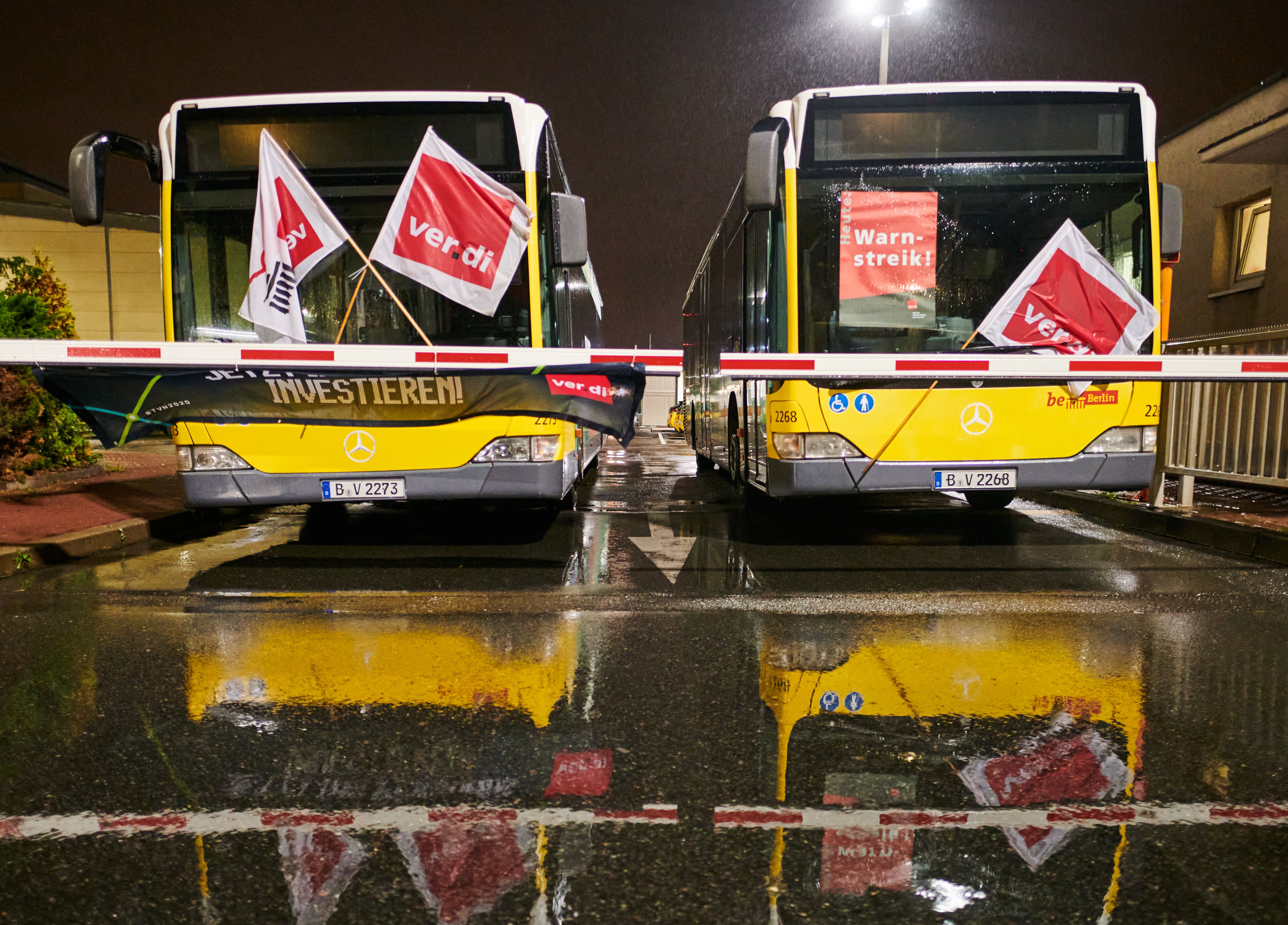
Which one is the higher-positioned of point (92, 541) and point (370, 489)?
point (370, 489)

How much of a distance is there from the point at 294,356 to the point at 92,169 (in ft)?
7.36

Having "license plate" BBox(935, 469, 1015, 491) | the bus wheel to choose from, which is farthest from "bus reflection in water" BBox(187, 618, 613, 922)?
the bus wheel

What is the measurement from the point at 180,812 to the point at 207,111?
5692 mm

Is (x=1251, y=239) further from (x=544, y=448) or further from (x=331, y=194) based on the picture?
(x=331, y=194)

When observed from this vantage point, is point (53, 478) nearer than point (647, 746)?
No

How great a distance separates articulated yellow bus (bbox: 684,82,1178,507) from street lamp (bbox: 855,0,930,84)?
29.0 feet

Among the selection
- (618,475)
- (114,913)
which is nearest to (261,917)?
(114,913)

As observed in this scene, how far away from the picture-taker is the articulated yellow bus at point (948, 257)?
21.6 ft

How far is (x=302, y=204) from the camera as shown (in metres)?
6.37

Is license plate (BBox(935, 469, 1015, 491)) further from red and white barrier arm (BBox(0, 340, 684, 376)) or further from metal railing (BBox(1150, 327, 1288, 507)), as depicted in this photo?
metal railing (BBox(1150, 327, 1288, 507))

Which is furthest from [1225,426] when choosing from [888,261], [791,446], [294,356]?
[294,356]

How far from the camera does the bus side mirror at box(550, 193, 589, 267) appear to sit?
258 inches

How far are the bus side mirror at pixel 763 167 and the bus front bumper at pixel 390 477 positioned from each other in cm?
242

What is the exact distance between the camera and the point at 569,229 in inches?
259
